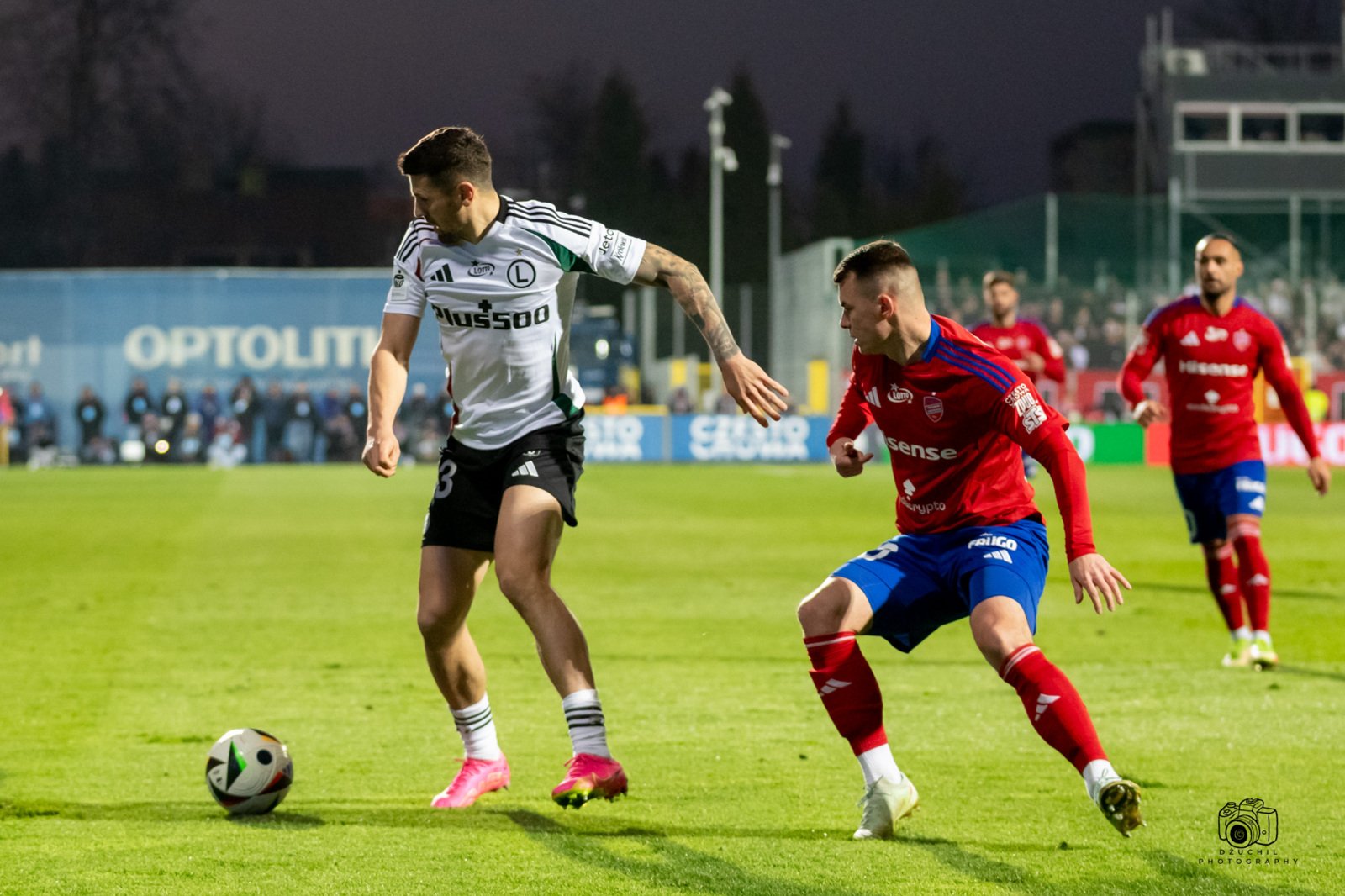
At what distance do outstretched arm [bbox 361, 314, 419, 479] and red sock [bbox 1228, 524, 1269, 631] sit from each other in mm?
5202

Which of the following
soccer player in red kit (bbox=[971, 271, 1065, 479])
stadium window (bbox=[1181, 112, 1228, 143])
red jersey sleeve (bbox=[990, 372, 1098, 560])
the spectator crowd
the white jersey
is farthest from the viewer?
stadium window (bbox=[1181, 112, 1228, 143])

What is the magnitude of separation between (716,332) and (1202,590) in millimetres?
8633

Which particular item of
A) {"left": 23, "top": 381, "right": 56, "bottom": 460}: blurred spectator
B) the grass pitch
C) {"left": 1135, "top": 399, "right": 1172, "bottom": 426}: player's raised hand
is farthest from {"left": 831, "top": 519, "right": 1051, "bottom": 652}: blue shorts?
{"left": 23, "top": 381, "right": 56, "bottom": 460}: blurred spectator

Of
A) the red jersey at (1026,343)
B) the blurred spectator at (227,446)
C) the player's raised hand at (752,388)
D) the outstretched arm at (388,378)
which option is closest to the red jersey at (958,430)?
the player's raised hand at (752,388)

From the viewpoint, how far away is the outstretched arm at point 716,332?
5.26m

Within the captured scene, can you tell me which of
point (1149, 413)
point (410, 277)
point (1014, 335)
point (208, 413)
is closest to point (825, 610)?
point (410, 277)

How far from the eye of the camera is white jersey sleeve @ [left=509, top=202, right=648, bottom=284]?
556cm

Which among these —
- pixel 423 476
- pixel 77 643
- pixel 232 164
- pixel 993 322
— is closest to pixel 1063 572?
pixel 993 322

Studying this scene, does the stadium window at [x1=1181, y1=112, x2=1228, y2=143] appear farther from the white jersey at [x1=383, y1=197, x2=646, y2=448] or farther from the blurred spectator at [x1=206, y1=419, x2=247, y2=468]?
the white jersey at [x1=383, y1=197, x2=646, y2=448]

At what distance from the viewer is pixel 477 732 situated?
234 inches

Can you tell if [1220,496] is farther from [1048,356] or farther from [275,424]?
[275,424]

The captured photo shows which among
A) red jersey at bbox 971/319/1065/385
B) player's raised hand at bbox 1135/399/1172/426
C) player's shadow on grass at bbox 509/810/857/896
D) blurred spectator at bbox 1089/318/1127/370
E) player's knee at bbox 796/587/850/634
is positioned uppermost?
blurred spectator at bbox 1089/318/1127/370

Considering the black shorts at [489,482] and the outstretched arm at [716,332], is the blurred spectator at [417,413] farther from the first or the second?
the outstretched arm at [716,332]

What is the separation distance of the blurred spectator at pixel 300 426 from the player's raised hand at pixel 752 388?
1317 inches
